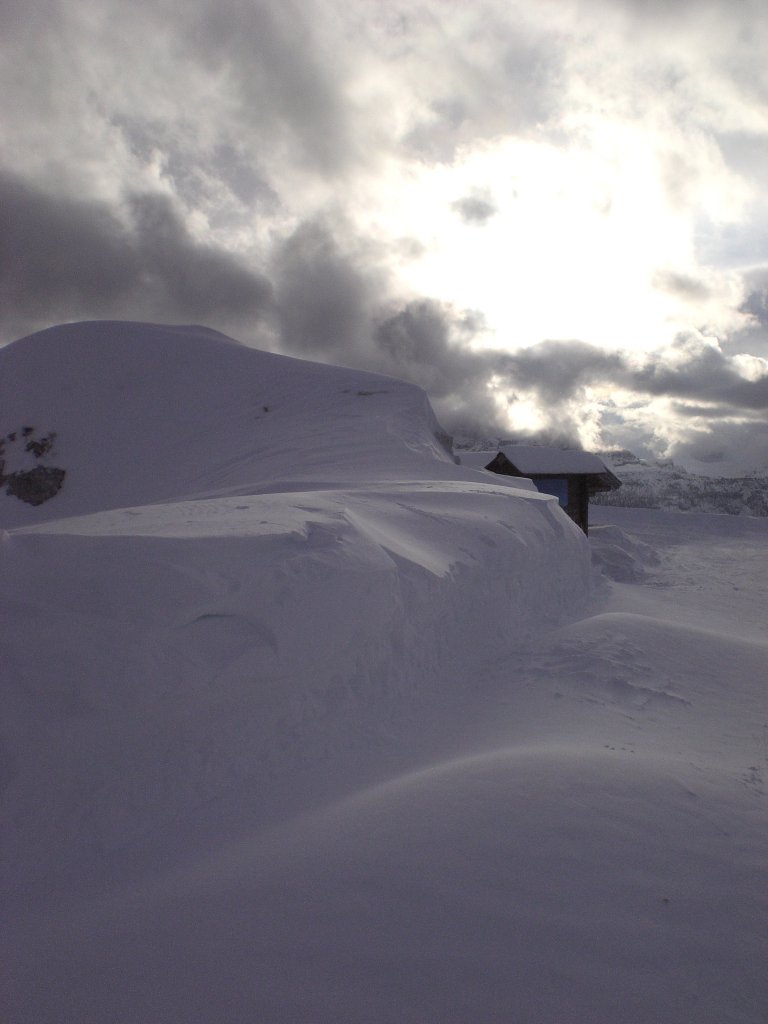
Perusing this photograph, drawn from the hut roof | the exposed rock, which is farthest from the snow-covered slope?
the hut roof

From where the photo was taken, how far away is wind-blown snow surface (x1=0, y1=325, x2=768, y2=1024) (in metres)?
1.88

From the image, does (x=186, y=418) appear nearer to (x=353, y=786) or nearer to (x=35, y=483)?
(x=35, y=483)

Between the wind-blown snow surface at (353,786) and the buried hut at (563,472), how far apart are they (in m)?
12.4

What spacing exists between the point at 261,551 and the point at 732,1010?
3112 millimetres

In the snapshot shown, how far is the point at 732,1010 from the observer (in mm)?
1747

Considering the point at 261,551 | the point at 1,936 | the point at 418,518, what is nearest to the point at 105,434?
the point at 418,518

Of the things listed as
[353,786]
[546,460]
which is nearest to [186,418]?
[353,786]

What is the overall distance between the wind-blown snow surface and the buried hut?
1242cm

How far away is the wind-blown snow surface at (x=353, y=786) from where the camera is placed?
188 cm

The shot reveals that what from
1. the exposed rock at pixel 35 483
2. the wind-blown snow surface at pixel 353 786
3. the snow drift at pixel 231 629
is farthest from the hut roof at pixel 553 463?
the wind-blown snow surface at pixel 353 786

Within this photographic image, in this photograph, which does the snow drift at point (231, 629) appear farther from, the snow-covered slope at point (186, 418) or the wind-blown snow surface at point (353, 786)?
the snow-covered slope at point (186, 418)

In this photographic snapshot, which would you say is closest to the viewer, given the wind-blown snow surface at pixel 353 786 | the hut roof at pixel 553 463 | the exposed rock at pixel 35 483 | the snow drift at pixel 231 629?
the wind-blown snow surface at pixel 353 786

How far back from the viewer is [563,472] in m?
18.0

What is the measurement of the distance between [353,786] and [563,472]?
53.6 feet
